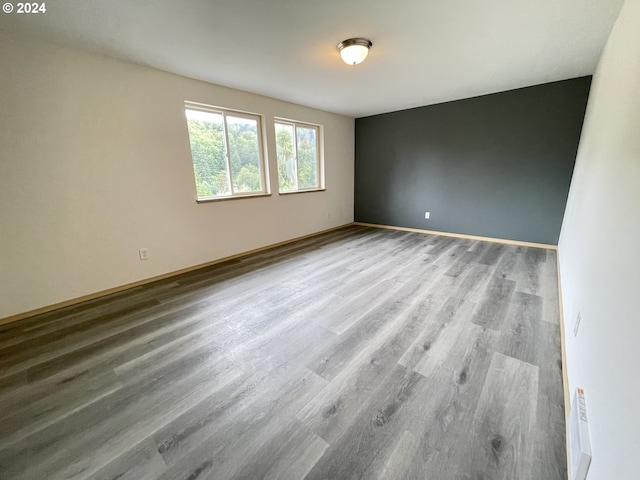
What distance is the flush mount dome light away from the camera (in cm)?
220

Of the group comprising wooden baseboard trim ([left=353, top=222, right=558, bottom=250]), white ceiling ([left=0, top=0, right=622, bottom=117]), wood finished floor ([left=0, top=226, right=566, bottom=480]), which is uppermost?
white ceiling ([left=0, top=0, right=622, bottom=117])

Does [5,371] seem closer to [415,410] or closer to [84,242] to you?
[84,242]

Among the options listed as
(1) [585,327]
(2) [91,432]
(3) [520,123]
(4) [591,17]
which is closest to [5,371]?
(2) [91,432]

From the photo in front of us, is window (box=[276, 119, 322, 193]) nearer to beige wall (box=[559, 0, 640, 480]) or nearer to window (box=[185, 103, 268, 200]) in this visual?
window (box=[185, 103, 268, 200])

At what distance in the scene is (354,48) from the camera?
2.23 metres

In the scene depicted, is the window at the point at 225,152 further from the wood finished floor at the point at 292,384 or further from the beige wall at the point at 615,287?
the beige wall at the point at 615,287

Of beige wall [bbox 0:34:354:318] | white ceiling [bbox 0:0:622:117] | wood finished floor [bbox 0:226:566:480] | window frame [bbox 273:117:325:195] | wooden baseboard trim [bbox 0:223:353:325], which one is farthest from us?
window frame [bbox 273:117:325:195]

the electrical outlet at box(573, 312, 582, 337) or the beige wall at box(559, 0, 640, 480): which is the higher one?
the beige wall at box(559, 0, 640, 480)

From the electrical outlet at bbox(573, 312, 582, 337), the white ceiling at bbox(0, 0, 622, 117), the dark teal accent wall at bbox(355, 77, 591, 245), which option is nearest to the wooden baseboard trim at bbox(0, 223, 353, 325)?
the white ceiling at bbox(0, 0, 622, 117)

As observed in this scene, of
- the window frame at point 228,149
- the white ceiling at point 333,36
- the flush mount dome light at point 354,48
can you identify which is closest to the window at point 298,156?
the window frame at point 228,149

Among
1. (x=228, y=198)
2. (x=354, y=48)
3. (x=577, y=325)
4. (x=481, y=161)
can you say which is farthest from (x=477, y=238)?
(x=228, y=198)

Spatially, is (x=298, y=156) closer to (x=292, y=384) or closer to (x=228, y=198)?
(x=228, y=198)

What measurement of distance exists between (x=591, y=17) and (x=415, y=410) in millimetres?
3067

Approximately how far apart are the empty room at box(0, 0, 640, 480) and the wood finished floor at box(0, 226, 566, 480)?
13mm
